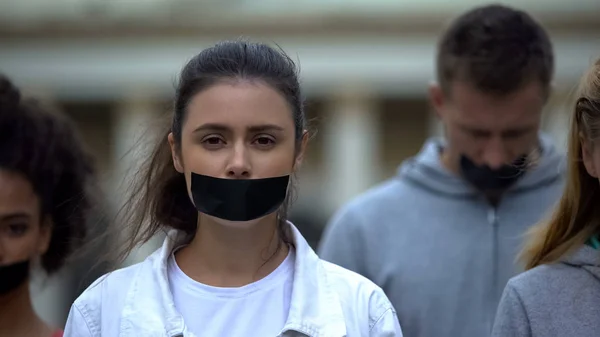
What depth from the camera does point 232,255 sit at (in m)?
2.59

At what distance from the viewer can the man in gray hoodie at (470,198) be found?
3.49 m

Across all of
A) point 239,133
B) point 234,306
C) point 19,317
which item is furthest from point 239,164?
point 19,317

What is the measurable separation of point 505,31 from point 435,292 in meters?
0.90

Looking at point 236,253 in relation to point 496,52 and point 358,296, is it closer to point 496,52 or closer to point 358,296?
point 358,296

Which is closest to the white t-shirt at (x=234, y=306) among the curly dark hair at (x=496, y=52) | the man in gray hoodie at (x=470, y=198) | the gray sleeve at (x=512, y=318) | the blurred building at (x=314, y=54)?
the gray sleeve at (x=512, y=318)

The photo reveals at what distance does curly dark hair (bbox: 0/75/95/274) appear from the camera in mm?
3150

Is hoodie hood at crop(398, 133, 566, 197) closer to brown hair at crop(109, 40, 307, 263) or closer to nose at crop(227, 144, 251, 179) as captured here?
brown hair at crop(109, 40, 307, 263)

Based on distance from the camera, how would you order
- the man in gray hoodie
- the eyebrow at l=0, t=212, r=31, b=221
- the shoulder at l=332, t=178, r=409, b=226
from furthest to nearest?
the shoulder at l=332, t=178, r=409, b=226 < the man in gray hoodie < the eyebrow at l=0, t=212, r=31, b=221

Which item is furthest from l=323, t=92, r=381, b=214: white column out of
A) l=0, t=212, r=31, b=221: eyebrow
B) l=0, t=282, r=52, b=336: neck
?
l=0, t=212, r=31, b=221: eyebrow

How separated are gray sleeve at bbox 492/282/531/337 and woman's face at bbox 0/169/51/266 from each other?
1300 millimetres

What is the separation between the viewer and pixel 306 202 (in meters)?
14.1

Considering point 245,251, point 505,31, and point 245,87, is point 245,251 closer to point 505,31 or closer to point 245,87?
point 245,87

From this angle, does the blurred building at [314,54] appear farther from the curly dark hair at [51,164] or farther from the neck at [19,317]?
the neck at [19,317]

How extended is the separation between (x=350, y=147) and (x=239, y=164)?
12521mm
